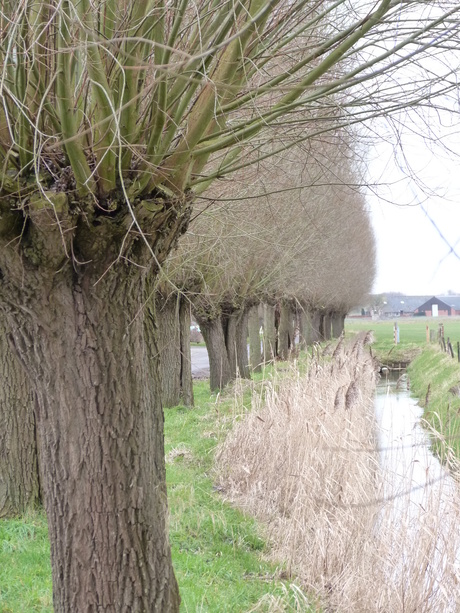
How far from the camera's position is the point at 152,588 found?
10.4ft

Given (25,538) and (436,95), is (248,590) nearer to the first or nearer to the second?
(25,538)

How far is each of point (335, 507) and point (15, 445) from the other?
9.31 ft

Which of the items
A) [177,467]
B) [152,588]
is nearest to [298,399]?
[177,467]

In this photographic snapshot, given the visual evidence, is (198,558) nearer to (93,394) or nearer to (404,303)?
(93,394)

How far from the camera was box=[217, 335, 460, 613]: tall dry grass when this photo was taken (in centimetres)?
437

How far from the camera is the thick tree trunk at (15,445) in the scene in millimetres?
5730

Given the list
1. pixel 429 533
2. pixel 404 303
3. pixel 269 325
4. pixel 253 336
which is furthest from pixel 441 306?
pixel 269 325

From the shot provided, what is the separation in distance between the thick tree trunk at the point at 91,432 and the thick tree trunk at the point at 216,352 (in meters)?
10.8

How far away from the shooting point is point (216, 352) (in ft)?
46.5

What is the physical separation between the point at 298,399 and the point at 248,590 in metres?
3.05

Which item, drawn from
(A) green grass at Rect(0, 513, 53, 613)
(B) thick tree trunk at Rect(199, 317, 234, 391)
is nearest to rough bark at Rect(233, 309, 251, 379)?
(B) thick tree trunk at Rect(199, 317, 234, 391)

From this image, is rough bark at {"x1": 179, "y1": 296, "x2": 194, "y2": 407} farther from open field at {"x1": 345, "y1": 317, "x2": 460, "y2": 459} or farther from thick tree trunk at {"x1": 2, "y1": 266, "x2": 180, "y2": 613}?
thick tree trunk at {"x1": 2, "y1": 266, "x2": 180, "y2": 613}

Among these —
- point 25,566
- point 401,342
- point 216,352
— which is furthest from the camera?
point 401,342

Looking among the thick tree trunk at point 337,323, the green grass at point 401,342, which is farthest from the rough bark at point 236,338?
the thick tree trunk at point 337,323
